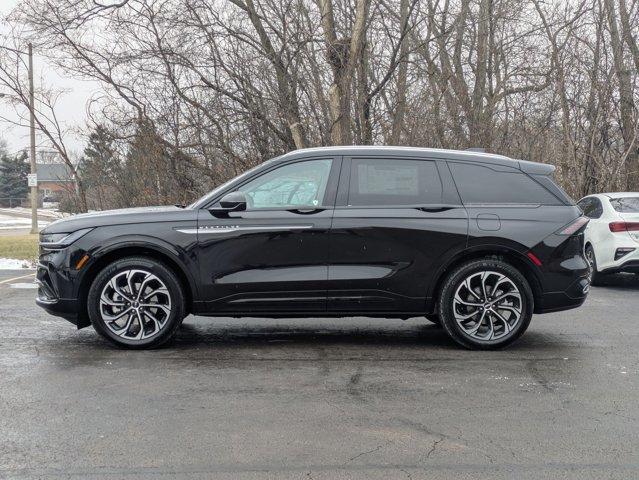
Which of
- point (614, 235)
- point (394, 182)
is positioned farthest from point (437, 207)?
point (614, 235)

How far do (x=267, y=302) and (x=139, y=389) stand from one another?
1.45 meters

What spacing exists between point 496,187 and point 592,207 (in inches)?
222

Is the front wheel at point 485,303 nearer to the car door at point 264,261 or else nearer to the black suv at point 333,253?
the black suv at point 333,253

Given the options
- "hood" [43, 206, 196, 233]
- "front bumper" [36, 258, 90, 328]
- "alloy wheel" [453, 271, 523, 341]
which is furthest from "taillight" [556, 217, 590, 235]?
"front bumper" [36, 258, 90, 328]

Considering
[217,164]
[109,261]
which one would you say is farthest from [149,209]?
[217,164]

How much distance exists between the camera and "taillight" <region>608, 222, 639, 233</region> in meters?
9.51

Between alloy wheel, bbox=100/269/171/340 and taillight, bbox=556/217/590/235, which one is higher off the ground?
taillight, bbox=556/217/590/235

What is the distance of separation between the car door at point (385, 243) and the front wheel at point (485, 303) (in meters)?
0.23

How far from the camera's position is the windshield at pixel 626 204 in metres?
9.79

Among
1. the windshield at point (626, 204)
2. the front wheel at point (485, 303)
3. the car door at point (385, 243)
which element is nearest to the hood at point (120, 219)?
the car door at point (385, 243)

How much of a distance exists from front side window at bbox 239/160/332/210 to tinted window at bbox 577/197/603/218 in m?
6.25

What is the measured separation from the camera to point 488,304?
227 inches

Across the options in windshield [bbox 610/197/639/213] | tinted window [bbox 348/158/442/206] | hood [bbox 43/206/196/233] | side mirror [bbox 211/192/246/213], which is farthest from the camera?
windshield [bbox 610/197/639/213]

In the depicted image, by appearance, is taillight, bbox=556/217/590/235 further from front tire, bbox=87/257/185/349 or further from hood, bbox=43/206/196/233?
front tire, bbox=87/257/185/349
